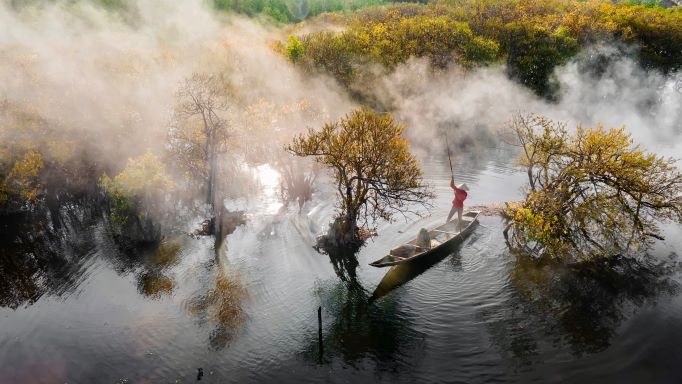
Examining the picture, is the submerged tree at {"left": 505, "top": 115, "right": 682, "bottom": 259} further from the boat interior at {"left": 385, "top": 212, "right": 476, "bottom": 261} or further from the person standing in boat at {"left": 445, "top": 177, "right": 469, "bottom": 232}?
the boat interior at {"left": 385, "top": 212, "right": 476, "bottom": 261}

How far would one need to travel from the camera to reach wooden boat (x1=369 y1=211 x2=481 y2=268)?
86.8 ft

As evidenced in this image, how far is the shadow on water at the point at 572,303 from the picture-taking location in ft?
70.9

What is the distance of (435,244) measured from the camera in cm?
2927

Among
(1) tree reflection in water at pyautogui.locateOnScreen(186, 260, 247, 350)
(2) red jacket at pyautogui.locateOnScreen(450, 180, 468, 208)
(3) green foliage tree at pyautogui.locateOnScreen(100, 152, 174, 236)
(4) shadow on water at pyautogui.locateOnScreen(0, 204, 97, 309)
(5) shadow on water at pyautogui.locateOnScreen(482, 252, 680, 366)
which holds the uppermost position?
(3) green foliage tree at pyautogui.locateOnScreen(100, 152, 174, 236)

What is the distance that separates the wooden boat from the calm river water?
1.11 metres

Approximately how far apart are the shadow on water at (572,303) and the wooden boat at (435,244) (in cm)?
446

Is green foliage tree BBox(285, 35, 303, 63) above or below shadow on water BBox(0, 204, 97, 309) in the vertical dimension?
above

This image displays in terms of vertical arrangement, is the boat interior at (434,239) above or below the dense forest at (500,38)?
below

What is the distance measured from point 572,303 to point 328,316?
1481 centimetres

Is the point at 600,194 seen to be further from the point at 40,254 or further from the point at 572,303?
the point at 40,254

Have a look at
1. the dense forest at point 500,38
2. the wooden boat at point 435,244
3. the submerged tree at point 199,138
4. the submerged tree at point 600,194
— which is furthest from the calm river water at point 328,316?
the dense forest at point 500,38

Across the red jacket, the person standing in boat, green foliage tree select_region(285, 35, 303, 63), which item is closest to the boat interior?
the person standing in boat

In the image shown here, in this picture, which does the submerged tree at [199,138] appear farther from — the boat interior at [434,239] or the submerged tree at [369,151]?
the boat interior at [434,239]

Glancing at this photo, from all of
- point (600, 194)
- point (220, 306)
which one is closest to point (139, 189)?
point (220, 306)
